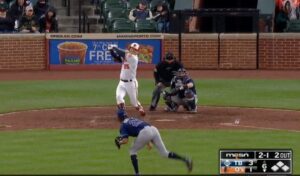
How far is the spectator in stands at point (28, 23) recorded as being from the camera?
36875mm

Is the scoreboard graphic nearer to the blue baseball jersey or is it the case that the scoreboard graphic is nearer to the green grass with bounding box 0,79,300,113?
the blue baseball jersey

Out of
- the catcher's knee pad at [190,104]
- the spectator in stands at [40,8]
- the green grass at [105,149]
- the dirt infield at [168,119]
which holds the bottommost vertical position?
the dirt infield at [168,119]

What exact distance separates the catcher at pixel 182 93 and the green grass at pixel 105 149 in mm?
3294

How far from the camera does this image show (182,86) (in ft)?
80.7

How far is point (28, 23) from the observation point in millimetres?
37125

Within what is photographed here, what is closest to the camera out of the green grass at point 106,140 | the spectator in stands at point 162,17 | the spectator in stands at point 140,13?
the green grass at point 106,140

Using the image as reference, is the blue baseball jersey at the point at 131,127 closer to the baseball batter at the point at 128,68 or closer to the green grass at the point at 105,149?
the green grass at the point at 105,149

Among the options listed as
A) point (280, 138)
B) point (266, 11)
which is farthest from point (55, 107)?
point (266, 11)

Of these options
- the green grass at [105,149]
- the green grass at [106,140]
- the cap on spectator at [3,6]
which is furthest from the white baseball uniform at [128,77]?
the cap on spectator at [3,6]

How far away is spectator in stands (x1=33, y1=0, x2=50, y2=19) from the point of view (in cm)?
3866

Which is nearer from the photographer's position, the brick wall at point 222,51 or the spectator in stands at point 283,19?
the brick wall at point 222,51

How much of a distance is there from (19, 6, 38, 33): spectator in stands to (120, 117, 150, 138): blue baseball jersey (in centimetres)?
2139

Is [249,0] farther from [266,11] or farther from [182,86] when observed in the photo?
[182,86]

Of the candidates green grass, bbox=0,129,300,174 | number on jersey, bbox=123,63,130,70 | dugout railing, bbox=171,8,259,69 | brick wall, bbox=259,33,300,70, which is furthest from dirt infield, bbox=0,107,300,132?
dugout railing, bbox=171,8,259,69
